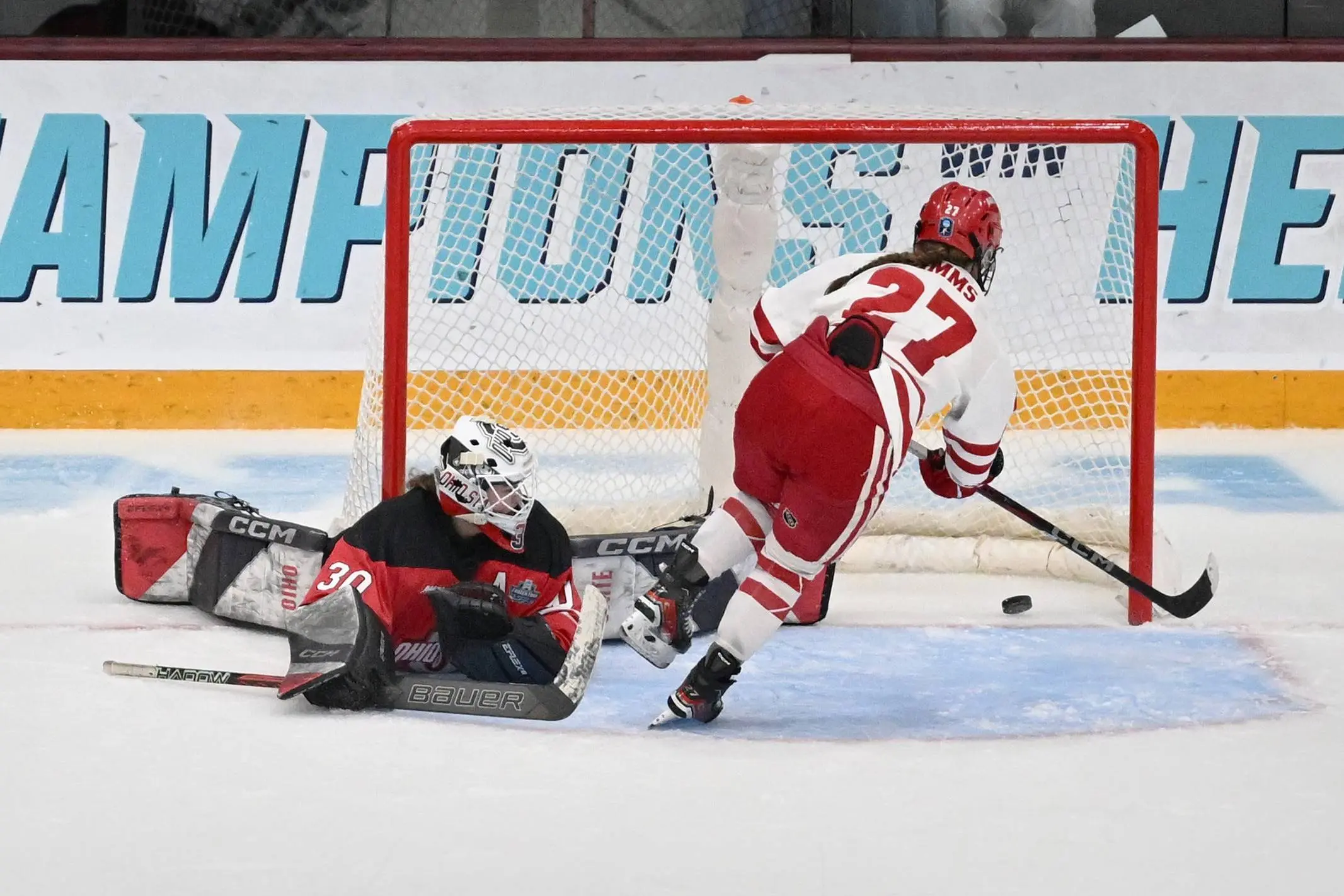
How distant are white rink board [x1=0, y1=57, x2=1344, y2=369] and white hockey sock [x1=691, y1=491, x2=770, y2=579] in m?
2.65

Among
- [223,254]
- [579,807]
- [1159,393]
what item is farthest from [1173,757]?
[223,254]

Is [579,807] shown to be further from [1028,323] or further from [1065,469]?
[1028,323]

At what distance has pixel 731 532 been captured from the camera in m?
2.94

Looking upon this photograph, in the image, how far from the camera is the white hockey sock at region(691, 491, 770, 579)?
2939 mm

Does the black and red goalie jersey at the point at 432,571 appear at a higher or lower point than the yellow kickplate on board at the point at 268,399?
lower

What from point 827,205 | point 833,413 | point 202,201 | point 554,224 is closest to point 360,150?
point 202,201

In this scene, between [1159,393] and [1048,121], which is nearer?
[1048,121]

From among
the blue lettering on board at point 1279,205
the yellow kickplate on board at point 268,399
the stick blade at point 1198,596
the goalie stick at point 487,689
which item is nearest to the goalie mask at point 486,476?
the goalie stick at point 487,689

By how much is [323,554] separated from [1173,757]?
65.6 inches

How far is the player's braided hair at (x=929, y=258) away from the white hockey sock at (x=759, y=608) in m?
0.53

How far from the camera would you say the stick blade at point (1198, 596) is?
3.52 m

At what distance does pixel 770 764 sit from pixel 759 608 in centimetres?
27

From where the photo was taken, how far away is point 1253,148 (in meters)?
5.32

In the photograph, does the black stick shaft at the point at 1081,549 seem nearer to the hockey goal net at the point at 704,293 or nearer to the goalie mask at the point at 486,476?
the hockey goal net at the point at 704,293
